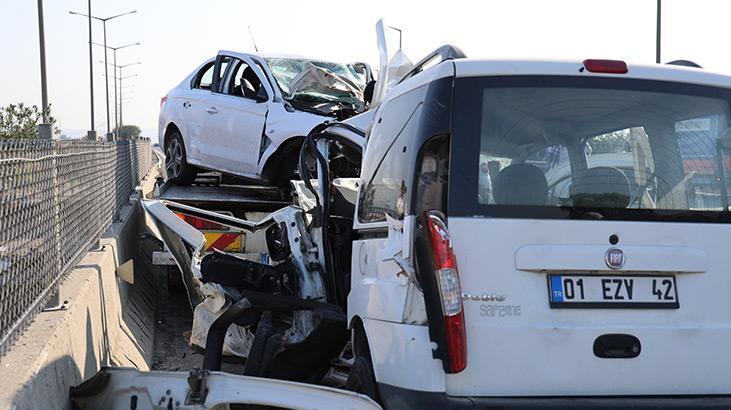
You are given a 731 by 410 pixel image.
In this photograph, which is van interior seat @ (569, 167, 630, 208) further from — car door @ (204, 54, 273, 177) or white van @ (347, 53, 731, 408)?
car door @ (204, 54, 273, 177)

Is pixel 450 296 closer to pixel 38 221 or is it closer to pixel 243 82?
pixel 38 221

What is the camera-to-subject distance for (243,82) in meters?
12.6

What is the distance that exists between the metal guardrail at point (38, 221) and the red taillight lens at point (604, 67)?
269 centimetres

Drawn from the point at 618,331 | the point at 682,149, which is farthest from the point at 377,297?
the point at 682,149

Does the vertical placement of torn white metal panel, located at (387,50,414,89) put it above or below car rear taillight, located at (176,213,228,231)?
above

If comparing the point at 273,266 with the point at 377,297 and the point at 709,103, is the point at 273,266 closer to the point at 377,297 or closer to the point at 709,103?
the point at 377,297

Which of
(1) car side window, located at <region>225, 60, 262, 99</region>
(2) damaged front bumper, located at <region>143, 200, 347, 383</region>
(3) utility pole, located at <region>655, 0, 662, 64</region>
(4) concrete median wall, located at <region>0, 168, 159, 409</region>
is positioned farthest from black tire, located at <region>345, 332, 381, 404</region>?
(3) utility pole, located at <region>655, 0, 662, 64</region>

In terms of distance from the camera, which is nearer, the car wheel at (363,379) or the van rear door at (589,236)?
the van rear door at (589,236)

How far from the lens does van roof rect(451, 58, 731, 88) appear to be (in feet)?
14.3

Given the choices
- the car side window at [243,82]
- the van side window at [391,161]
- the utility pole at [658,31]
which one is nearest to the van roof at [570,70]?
the van side window at [391,161]

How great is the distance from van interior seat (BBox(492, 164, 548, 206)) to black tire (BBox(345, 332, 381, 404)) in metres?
1.05

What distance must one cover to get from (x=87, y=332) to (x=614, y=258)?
3.29 meters

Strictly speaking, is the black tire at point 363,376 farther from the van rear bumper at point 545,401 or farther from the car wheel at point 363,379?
the van rear bumper at point 545,401

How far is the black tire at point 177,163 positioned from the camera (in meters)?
13.6
